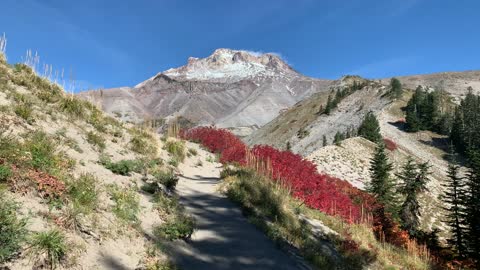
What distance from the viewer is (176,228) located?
8180 mm

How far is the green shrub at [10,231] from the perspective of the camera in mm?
4789

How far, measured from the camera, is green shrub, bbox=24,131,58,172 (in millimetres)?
7066

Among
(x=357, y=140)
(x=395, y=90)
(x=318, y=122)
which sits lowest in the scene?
(x=357, y=140)

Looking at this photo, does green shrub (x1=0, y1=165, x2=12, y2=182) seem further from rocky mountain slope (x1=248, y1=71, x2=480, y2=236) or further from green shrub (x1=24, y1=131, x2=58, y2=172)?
rocky mountain slope (x1=248, y1=71, x2=480, y2=236)

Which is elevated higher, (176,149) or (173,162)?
(176,149)

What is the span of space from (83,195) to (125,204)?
3.86 feet

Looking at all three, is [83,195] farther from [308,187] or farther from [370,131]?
[370,131]

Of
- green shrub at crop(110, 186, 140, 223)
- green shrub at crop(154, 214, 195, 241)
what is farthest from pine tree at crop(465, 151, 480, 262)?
green shrub at crop(110, 186, 140, 223)

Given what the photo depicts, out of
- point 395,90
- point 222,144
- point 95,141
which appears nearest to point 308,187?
point 222,144

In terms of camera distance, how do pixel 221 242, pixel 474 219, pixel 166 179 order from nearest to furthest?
pixel 221 242 < pixel 166 179 < pixel 474 219

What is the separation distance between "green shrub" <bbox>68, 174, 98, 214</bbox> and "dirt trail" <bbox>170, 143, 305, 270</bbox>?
182 cm

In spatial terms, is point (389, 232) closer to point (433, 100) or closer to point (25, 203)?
point (25, 203)

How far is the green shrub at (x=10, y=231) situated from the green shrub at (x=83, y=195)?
1268 mm

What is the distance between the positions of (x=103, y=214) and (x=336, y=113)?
8669 cm
